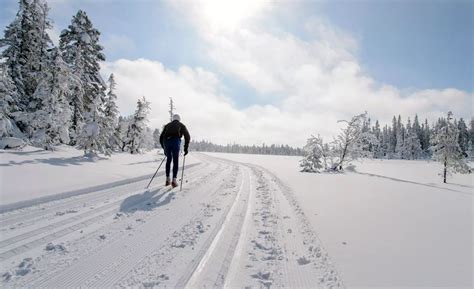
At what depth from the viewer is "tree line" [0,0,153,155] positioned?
16859mm

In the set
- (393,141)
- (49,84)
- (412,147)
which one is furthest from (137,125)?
(393,141)

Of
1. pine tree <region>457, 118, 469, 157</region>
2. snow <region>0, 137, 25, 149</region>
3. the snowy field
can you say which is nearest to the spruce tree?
snow <region>0, 137, 25, 149</region>

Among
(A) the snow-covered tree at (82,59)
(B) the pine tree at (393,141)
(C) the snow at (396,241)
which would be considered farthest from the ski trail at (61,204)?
(B) the pine tree at (393,141)

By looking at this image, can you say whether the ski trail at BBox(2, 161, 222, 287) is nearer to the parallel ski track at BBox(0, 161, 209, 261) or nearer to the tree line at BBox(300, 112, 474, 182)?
the parallel ski track at BBox(0, 161, 209, 261)

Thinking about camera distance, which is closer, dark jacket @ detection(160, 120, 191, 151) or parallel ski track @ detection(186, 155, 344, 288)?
parallel ski track @ detection(186, 155, 344, 288)

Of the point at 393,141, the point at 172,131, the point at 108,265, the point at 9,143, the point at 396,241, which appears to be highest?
the point at 393,141

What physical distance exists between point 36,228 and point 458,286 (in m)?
5.17

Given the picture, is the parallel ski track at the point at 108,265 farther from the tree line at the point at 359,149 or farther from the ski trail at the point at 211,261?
the tree line at the point at 359,149

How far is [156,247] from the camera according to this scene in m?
3.41

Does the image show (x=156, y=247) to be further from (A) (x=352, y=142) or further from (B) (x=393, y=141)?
(B) (x=393, y=141)

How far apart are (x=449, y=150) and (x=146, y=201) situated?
1782 inches

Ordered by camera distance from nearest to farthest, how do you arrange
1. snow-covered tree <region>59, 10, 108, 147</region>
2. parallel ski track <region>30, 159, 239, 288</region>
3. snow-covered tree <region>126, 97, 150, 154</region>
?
parallel ski track <region>30, 159, 239, 288</region> → snow-covered tree <region>59, 10, 108, 147</region> → snow-covered tree <region>126, 97, 150, 154</region>

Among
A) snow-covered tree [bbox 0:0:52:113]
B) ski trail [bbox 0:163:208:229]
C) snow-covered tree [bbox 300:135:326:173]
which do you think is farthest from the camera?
snow-covered tree [bbox 300:135:326:173]

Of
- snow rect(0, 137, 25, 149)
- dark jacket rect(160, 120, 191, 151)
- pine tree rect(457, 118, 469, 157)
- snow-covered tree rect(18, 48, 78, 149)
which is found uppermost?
pine tree rect(457, 118, 469, 157)
